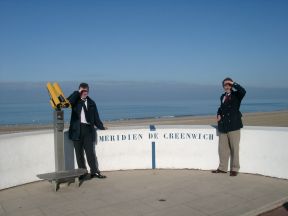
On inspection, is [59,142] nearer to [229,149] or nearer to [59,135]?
[59,135]

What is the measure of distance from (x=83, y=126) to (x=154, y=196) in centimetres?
205

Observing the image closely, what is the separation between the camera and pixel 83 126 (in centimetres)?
718

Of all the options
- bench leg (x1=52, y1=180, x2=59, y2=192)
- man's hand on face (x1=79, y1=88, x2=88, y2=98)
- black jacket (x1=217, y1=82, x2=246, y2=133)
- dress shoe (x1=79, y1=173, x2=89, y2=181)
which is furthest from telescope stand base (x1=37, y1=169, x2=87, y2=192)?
black jacket (x1=217, y1=82, x2=246, y2=133)

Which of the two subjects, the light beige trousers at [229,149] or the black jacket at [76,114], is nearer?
the black jacket at [76,114]

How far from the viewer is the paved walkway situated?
17.6 ft

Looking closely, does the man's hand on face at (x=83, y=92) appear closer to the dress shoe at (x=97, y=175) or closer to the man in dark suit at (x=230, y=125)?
the dress shoe at (x=97, y=175)

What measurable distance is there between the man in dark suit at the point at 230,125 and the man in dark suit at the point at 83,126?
7.91ft

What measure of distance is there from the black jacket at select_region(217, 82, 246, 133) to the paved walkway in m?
0.95

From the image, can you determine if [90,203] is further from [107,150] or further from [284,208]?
[284,208]

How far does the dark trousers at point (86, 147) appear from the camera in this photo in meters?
7.16

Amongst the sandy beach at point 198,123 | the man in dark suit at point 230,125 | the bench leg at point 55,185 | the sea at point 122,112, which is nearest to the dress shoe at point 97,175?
the bench leg at point 55,185

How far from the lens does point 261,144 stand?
7.18m

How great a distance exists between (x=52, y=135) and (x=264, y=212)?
13.2ft

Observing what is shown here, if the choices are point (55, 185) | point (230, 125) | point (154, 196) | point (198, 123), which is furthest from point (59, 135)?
point (198, 123)
